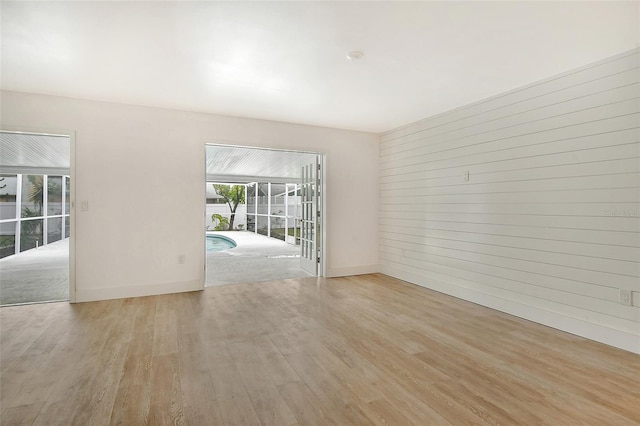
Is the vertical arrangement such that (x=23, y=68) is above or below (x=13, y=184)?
above

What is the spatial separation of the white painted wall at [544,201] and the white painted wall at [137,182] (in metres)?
2.65

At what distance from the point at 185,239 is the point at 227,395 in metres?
2.90

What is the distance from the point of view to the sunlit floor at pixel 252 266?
5.30 meters

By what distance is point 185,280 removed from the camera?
14.6 feet

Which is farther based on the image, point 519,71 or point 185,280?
point 185,280

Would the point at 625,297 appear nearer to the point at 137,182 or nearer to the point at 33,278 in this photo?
the point at 137,182

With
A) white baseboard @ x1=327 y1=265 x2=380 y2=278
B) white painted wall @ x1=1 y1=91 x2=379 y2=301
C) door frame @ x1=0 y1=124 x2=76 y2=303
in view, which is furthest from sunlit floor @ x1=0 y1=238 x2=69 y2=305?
white baseboard @ x1=327 y1=265 x2=380 y2=278

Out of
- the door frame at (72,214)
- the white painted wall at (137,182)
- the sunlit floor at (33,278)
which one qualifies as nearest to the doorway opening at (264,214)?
the white painted wall at (137,182)

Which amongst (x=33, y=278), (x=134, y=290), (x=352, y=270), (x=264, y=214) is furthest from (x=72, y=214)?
(x=264, y=214)

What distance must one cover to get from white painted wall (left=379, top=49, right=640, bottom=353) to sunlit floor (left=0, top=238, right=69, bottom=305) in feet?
17.2

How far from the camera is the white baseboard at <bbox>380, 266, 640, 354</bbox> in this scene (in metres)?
2.70

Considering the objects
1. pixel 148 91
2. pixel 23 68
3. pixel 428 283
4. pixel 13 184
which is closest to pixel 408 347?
pixel 428 283

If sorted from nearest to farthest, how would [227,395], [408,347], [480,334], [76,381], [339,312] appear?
[227,395], [76,381], [408,347], [480,334], [339,312]

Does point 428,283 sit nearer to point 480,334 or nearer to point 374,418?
point 480,334
